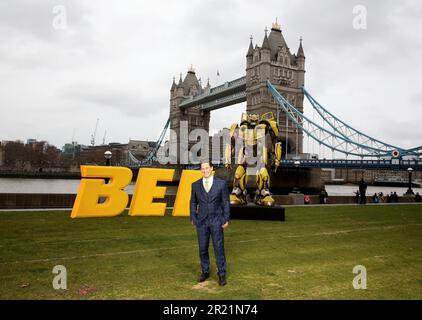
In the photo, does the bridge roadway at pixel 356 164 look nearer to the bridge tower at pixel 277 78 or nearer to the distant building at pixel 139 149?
the bridge tower at pixel 277 78

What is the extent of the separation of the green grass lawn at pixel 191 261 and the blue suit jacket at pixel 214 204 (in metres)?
0.88

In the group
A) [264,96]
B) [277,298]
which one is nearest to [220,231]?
[277,298]

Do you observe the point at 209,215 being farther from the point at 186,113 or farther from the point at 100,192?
the point at 186,113

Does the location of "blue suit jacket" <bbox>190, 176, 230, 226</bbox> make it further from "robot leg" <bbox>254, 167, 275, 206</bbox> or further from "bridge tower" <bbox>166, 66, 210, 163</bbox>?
"bridge tower" <bbox>166, 66, 210, 163</bbox>

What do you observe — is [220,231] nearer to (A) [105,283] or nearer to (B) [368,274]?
(A) [105,283]

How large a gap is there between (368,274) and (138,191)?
8389mm

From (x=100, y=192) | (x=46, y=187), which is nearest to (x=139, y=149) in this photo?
(x=46, y=187)

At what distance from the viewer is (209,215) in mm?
5215

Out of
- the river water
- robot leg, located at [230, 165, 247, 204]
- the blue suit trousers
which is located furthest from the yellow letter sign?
the river water

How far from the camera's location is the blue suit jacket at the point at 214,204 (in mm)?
5230

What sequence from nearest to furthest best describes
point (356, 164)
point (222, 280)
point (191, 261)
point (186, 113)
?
point (222, 280) → point (191, 261) → point (356, 164) → point (186, 113)

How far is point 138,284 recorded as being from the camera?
4.92 meters

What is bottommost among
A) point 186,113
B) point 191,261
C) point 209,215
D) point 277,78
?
point 191,261

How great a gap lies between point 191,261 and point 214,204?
1566 millimetres
